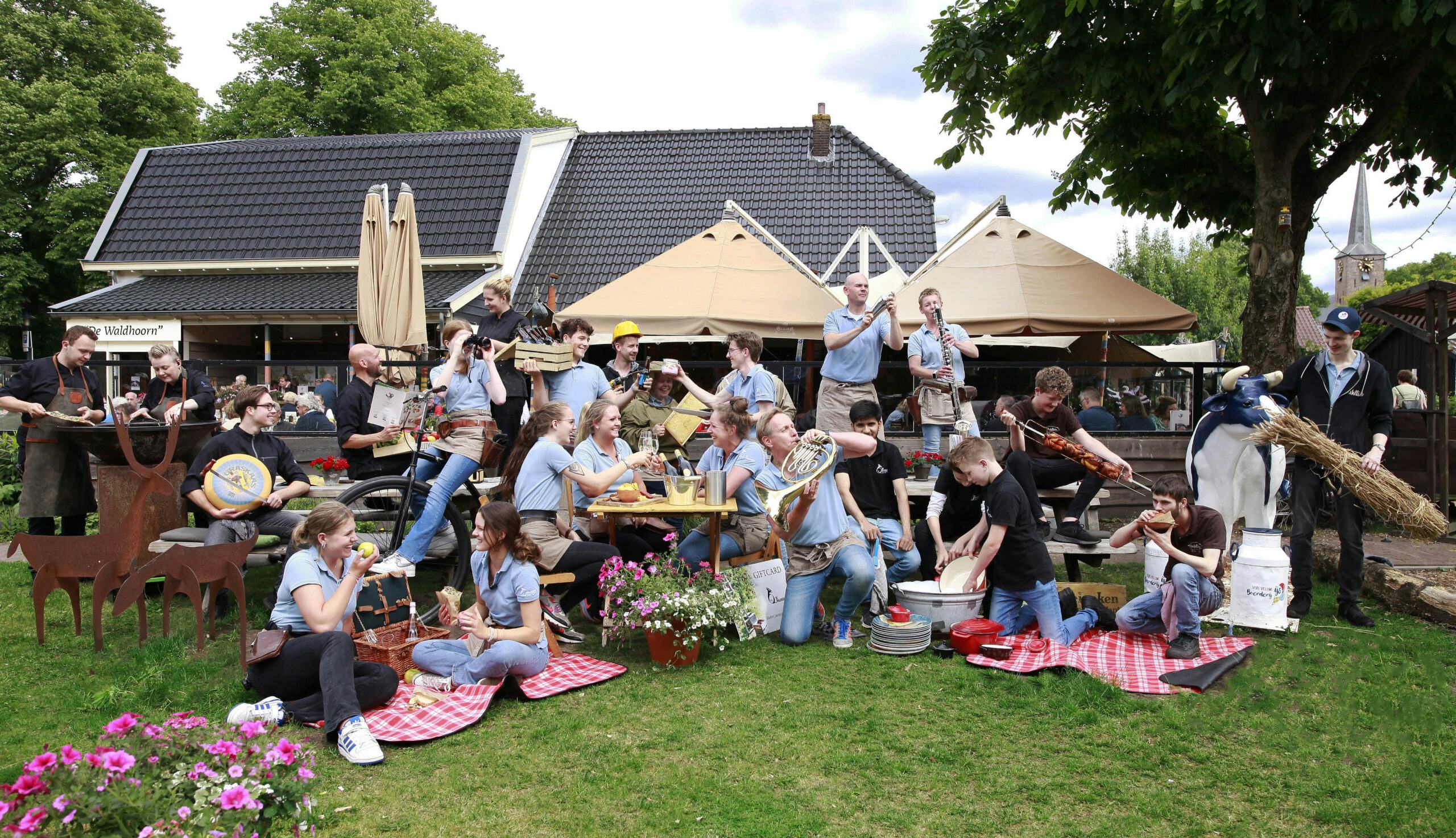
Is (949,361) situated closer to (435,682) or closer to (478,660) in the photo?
(478,660)

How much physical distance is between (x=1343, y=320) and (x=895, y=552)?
9.97ft

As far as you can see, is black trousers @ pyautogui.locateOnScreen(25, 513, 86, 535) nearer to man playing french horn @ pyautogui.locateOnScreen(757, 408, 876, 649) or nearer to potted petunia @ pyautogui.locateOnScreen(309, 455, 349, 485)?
potted petunia @ pyautogui.locateOnScreen(309, 455, 349, 485)

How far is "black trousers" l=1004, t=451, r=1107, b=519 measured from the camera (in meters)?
6.26

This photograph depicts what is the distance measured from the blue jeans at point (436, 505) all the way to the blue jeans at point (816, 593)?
2085 mm

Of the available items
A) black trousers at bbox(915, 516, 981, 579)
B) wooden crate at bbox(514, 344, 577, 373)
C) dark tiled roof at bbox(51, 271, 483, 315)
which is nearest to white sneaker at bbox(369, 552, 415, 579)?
wooden crate at bbox(514, 344, 577, 373)

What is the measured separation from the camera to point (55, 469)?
6.82m

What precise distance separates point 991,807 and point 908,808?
0.30 metres

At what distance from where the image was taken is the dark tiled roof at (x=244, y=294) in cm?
1684

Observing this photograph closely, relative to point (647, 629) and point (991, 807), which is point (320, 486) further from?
point (991, 807)

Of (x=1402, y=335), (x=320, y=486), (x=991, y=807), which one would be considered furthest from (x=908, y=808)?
(x=1402, y=335)

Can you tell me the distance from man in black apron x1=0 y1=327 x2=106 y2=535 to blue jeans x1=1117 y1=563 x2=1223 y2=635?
6675 millimetres

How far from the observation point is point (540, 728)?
14.2 ft

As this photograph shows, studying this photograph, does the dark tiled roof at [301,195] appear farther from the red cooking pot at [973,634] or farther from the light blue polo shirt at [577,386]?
the red cooking pot at [973,634]

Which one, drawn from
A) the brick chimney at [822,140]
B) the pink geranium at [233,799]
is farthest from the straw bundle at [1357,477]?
the brick chimney at [822,140]
